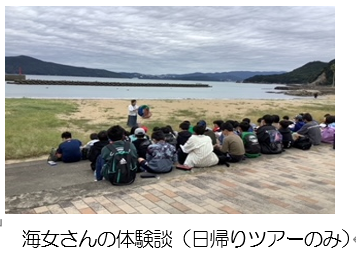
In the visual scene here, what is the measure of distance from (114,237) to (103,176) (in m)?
2.02

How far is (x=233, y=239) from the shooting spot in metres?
2.75

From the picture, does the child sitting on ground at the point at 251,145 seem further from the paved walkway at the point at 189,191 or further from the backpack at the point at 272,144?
the paved walkway at the point at 189,191

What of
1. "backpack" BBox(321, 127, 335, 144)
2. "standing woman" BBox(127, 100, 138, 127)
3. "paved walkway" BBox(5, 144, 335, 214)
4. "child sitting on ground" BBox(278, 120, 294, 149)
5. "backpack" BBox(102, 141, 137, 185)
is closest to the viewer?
"paved walkway" BBox(5, 144, 335, 214)

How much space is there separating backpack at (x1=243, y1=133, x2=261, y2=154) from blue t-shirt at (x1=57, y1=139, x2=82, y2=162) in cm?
335

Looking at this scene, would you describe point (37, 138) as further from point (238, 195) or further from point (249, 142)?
point (238, 195)

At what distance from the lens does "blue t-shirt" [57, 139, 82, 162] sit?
5.95m

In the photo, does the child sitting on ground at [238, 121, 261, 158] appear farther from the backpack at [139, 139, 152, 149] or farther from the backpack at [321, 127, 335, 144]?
the backpack at [321, 127, 335, 144]

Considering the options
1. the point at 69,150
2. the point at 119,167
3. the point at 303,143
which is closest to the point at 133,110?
the point at 69,150

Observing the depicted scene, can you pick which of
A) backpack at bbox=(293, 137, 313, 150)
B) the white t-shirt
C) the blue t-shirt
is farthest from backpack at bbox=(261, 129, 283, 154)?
the white t-shirt

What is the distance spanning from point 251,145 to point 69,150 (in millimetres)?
3602

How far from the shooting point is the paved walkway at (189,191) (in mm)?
3711

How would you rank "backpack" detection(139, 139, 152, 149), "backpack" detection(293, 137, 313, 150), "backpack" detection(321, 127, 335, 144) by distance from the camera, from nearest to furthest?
"backpack" detection(139, 139, 152, 149), "backpack" detection(293, 137, 313, 150), "backpack" detection(321, 127, 335, 144)

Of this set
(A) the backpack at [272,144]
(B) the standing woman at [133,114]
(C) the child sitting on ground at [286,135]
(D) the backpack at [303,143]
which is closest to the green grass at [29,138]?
(B) the standing woman at [133,114]

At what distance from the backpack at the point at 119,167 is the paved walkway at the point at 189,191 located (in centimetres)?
11
